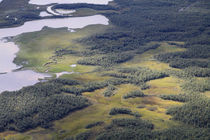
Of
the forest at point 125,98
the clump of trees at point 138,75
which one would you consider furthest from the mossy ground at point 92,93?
the clump of trees at point 138,75

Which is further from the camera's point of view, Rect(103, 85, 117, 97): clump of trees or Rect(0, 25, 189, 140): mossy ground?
Rect(103, 85, 117, 97): clump of trees

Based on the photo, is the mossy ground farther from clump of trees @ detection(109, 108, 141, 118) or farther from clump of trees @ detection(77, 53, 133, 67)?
clump of trees @ detection(77, 53, 133, 67)

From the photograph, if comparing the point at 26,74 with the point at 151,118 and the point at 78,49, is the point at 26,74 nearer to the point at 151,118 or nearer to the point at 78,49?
the point at 78,49

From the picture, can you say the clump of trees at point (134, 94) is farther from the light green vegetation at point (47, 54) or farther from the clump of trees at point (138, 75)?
the light green vegetation at point (47, 54)

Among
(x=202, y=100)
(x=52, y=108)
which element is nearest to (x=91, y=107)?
(x=52, y=108)

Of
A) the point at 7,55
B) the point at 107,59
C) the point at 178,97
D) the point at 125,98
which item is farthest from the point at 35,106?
the point at 7,55

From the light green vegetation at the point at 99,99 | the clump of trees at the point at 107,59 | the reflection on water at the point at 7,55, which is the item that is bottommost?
the light green vegetation at the point at 99,99

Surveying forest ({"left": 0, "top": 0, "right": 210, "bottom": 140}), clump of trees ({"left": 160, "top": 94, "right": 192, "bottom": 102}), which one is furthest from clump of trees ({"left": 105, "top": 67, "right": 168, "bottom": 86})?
clump of trees ({"left": 160, "top": 94, "right": 192, "bottom": 102})

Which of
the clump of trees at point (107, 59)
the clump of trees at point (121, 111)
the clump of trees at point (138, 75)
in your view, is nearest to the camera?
the clump of trees at point (121, 111)
